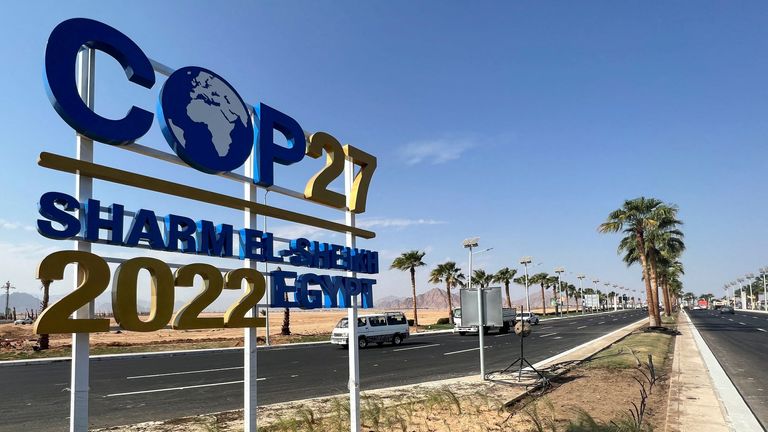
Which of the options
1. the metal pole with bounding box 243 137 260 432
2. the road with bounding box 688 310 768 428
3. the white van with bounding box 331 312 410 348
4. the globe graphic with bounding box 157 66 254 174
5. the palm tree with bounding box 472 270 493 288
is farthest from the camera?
the palm tree with bounding box 472 270 493 288

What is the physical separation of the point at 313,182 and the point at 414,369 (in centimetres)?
1284

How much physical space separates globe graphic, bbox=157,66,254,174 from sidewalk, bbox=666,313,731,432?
8939 millimetres

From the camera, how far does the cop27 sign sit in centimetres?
502

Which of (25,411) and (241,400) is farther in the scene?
(241,400)

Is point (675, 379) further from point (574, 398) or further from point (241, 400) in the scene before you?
point (241, 400)

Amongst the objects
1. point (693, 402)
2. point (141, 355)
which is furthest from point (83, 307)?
point (141, 355)

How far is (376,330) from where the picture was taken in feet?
109

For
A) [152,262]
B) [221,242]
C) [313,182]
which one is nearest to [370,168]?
[313,182]

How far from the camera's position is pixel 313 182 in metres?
8.99

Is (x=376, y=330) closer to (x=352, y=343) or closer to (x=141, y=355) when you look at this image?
(x=141, y=355)

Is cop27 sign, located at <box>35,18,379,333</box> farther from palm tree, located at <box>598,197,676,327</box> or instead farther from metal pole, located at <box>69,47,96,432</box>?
palm tree, located at <box>598,197,676,327</box>

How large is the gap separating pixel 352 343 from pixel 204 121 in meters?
4.94

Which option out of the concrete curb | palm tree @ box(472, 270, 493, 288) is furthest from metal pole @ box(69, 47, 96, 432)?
palm tree @ box(472, 270, 493, 288)

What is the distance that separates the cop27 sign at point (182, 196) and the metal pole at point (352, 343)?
1.70 feet
